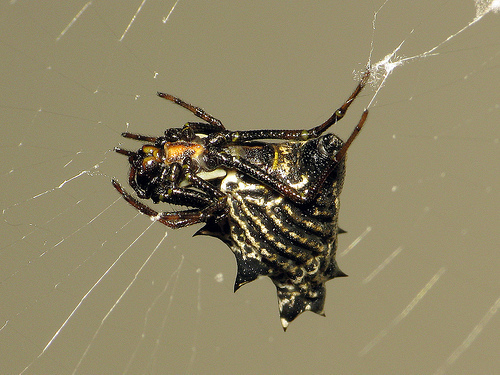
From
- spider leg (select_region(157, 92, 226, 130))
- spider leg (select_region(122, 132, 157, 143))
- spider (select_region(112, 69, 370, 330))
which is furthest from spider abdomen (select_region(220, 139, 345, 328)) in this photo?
spider leg (select_region(122, 132, 157, 143))

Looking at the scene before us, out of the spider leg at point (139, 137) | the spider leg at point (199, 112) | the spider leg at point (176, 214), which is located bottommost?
the spider leg at point (176, 214)

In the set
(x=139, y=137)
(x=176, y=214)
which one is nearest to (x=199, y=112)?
(x=139, y=137)

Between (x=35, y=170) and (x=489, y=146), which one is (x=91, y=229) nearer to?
(x=35, y=170)

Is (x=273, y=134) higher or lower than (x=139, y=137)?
higher

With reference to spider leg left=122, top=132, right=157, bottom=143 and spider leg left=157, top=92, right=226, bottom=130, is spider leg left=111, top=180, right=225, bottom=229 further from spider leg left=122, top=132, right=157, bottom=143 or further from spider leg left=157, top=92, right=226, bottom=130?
spider leg left=157, top=92, right=226, bottom=130

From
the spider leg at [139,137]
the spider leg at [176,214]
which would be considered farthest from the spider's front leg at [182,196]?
the spider leg at [139,137]

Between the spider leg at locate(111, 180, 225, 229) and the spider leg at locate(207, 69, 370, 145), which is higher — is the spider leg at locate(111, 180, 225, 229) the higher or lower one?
the lower one

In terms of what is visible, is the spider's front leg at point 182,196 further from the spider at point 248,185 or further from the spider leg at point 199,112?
the spider leg at point 199,112

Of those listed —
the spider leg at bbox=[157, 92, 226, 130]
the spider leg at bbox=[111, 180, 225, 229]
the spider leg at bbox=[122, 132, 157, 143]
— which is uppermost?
the spider leg at bbox=[157, 92, 226, 130]

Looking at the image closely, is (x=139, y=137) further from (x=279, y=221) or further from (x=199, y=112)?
(x=279, y=221)
